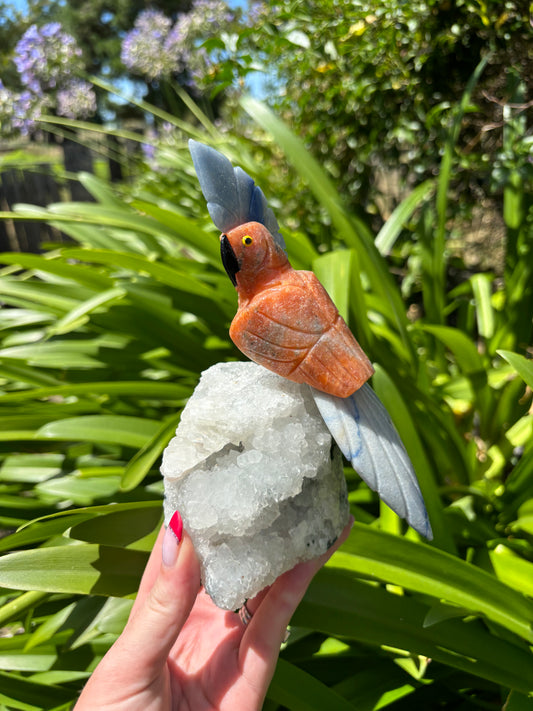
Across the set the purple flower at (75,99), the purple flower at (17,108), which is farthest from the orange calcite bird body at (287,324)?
the purple flower at (75,99)

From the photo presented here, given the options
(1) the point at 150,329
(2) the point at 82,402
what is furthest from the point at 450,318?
(2) the point at 82,402

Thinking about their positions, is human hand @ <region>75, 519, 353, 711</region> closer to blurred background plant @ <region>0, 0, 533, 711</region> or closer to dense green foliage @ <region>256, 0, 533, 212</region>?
blurred background plant @ <region>0, 0, 533, 711</region>

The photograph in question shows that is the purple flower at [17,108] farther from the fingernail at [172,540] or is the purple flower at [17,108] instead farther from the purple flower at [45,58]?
the fingernail at [172,540]

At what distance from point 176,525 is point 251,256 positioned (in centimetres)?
34

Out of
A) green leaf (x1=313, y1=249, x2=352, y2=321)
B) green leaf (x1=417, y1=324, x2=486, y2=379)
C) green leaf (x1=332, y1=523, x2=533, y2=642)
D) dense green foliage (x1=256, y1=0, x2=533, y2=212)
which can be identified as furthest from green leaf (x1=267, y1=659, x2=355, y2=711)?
dense green foliage (x1=256, y1=0, x2=533, y2=212)

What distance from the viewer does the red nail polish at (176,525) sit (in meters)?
0.60

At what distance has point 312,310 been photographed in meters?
0.56

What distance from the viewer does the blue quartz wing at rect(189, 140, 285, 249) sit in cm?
52

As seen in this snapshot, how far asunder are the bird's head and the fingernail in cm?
30

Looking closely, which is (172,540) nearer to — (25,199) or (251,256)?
(251,256)

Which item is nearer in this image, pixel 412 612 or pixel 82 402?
pixel 412 612

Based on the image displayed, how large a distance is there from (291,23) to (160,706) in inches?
74.9

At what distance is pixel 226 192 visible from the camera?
55 centimetres

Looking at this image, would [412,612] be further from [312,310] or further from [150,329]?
[150,329]
